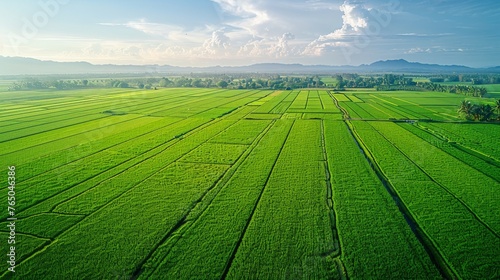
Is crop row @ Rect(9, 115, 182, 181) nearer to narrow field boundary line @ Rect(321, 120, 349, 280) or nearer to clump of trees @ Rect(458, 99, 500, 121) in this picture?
narrow field boundary line @ Rect(321, 120, 349, 280)

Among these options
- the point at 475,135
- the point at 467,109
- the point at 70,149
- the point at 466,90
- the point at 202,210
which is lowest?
the point at 202,210

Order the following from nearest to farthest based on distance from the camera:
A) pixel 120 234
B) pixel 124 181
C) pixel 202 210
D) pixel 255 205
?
1. pixel 120 234
2. pixel 202 210
3. pixel 255 205
4. pixel 124 181

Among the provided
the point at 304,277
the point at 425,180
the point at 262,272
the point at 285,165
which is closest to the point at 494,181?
the point at 425,180

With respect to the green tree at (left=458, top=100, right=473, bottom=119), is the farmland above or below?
below

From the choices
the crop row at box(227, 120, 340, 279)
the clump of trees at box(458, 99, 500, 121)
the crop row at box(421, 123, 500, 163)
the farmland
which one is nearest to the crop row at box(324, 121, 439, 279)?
the farmland

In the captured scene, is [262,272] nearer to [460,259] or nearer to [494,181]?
[460,259]

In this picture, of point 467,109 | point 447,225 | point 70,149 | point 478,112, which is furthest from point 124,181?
point 478,112

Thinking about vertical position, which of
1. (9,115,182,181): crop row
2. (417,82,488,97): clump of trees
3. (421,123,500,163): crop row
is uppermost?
(417,82,488,97): clump of trees

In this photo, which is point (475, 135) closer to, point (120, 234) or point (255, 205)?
point (255, 205)
